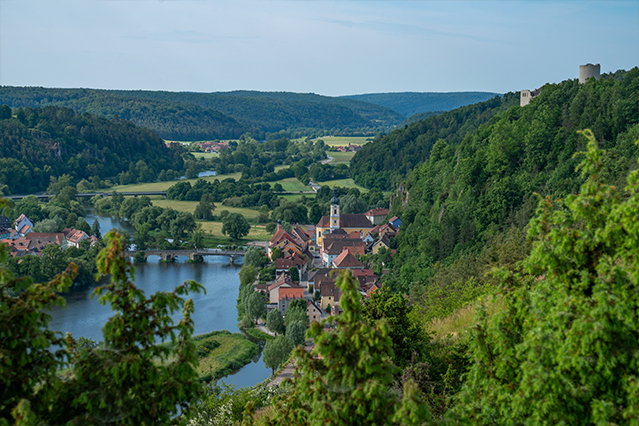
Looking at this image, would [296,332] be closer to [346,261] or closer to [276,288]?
[276,288]

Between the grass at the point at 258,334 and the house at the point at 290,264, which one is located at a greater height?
the house at the point at 290,264

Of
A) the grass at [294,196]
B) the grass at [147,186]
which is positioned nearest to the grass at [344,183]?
the grass at [294,196]

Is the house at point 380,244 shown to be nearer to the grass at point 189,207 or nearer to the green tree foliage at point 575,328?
the grass at point 189,207

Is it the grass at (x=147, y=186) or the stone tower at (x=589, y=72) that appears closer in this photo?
the stone tower at (x=589, y=72)

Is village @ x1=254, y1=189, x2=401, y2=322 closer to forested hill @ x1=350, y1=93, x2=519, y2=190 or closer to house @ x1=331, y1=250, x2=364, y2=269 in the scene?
house @ x1=331, y1=250, x2=364, y2=269

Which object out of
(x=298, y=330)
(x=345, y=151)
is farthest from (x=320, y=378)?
(x=345, y=151)

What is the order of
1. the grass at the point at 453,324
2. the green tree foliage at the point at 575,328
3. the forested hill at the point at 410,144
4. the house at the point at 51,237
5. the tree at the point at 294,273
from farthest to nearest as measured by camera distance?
the forested hill at the point at 410,144
the house at the point at 51,237
the tree at the point at 294,273
the grass at the point at 453,324
the green tree foliage at the point at 575,328

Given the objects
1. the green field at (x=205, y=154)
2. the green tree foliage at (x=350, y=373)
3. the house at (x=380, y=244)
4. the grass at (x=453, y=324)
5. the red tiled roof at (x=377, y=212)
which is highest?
the green tree foliage at (x=350, y=373)

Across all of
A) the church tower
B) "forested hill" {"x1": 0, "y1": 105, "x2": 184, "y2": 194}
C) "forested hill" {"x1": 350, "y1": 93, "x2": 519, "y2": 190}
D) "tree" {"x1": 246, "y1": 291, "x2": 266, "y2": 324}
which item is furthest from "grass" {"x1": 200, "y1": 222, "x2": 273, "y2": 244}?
"forested hill" {"x1": 0, "y1": 105, "x2": 184, "y2": 194}
